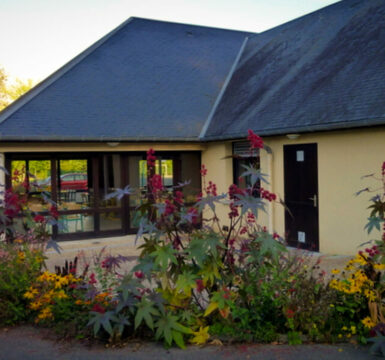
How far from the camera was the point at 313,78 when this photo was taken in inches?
429

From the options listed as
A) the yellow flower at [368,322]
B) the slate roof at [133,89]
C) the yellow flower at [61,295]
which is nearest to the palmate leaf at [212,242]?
the yellow flower at [368,322]

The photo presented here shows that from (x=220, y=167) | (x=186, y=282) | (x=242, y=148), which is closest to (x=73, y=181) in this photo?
(x=220, y=167)

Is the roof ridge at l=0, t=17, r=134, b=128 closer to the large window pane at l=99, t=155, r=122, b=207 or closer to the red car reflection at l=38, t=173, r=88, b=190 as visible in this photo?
the red car reflection at l=38, t=173, r=88, b=190

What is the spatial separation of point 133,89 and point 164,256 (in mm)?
10134

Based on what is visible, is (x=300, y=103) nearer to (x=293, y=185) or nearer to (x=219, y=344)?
(x=293, y=185)

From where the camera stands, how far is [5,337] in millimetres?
4418

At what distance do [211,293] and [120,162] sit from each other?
8349mm

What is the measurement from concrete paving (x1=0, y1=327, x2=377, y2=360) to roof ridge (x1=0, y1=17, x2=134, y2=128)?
308 inches

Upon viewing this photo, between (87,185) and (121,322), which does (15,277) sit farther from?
(87,185)

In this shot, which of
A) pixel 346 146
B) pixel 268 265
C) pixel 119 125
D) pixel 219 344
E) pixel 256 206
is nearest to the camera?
pixel 256 206

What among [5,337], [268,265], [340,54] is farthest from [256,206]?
[340,54]

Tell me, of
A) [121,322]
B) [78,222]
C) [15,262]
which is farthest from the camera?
[78,222]

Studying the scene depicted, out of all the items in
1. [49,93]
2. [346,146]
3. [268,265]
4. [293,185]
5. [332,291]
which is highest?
[49,93]

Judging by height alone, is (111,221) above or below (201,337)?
above
